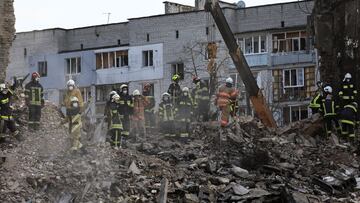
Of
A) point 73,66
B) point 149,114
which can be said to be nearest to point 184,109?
point 149,114

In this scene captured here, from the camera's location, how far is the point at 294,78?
44312mm

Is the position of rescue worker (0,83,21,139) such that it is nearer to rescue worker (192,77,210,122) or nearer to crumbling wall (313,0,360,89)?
rescue worker (192,77,210,122)

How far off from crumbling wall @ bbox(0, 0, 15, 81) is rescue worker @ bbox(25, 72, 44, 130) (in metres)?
4.04

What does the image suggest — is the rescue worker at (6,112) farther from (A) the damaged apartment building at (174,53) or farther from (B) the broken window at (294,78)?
(B) the broken window at (294,78)

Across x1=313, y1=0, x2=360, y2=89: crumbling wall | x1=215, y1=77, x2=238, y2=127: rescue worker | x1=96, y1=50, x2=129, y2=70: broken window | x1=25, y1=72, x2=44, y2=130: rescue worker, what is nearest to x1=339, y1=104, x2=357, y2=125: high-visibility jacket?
x1=313, y1=0, x2=360, y2=89: crumbling wall

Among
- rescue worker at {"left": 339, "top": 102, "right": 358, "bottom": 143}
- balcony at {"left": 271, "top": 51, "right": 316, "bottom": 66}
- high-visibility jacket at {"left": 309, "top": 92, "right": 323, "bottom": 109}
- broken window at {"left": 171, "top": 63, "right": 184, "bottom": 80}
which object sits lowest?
rescue worker at {"left": 339, "top": 102, "right": 358, "bottom": 143}

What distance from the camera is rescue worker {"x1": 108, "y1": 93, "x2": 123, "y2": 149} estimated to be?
55.8ft

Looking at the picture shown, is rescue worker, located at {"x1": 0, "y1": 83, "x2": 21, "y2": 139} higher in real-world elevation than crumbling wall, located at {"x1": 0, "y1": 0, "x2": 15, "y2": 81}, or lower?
lower

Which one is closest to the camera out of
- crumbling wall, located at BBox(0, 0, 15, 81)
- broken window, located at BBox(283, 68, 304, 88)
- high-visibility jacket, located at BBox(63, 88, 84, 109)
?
high-visibility jacket, located at BBox(63, 88, 84, 109)

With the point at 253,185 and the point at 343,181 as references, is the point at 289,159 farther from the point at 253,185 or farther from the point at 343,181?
the point at 253,185

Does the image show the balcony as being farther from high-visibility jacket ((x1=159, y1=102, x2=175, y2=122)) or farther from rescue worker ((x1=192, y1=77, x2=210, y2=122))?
high-visibility jacket ((x1=159, y1=102, x2=175, y2=122))

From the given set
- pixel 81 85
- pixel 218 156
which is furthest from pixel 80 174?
pixel 81 85

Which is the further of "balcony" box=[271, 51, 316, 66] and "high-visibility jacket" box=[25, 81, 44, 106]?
"balcony" box=[271, 51, 316, 66]

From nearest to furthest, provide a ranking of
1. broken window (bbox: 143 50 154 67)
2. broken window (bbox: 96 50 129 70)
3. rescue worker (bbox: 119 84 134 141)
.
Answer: rescue worker (bbox: 119 84 134 141), broken window (bbox: 143 50 154 67), broken window (bbox: 96 50 129 70)
